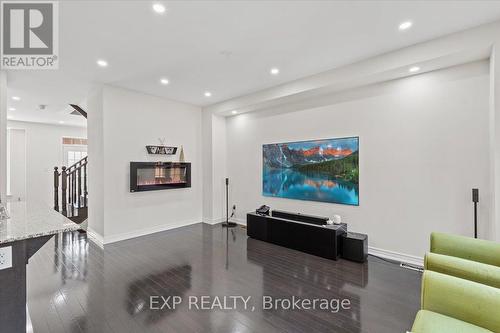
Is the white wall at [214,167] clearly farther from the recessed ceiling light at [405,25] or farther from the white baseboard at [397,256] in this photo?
the recessed ceiling light at [405,25]

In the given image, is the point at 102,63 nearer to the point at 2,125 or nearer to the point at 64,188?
the point at 2,125

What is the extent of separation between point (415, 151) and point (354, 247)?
172 centimetres

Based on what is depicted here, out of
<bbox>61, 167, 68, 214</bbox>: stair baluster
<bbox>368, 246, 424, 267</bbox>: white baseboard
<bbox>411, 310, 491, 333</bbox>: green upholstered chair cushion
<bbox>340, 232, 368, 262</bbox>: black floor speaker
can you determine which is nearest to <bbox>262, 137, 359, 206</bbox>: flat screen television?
<bbox>340, 232, 368, 262</bbox>: black floor speaker

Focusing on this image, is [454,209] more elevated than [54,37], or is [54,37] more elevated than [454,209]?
[54,37]

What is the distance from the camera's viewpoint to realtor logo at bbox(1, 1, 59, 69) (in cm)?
242

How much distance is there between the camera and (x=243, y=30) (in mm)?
2799

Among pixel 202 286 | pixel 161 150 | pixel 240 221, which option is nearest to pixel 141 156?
pixel 161 150

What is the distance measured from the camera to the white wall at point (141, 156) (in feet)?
15.0

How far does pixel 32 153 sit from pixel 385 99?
33.9ft

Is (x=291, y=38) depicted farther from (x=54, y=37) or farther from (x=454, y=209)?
(x=454, y=209)

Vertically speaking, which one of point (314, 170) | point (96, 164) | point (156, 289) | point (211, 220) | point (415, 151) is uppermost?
point (415, 151)

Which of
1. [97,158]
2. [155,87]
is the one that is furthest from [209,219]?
[155,87]

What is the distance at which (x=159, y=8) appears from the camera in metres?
2.38

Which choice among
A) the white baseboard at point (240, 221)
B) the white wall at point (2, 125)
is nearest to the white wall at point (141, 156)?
the white baseboard at point (240, 221)
